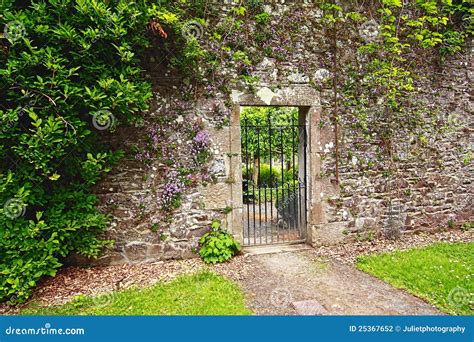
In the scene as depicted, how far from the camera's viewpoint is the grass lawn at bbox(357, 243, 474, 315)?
3.22 meters

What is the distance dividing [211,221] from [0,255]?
255 centimetres

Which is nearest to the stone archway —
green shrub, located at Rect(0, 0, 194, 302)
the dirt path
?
the dirt path

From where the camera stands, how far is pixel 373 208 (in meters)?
5.22
